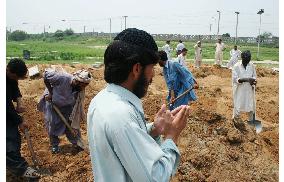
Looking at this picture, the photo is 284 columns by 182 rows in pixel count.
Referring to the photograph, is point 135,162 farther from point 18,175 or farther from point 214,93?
point 214,93

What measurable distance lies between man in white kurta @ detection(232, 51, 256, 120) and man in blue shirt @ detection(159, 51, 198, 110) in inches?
68.9

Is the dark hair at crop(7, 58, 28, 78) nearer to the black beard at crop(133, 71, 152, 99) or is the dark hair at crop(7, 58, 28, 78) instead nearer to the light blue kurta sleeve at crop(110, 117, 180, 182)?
the black beard at crop(133, 71, 152, 99)

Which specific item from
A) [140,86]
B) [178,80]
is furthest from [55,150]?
[140,86]

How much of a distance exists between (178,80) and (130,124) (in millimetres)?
Answer: 5253

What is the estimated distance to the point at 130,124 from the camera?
1436mm

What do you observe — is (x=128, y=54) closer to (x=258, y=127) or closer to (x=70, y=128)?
(x=70, y=128)

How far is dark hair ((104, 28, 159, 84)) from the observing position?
1.58 metres

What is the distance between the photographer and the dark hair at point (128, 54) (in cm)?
158

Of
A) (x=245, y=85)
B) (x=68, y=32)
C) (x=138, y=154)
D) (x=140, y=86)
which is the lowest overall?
(x=245, y=85)

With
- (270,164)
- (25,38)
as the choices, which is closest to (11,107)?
(270,164)

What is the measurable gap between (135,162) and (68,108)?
15.9ft

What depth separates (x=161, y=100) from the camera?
1035cm

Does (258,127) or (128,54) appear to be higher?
(128,54)

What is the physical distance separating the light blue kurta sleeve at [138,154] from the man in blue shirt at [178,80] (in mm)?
5022
